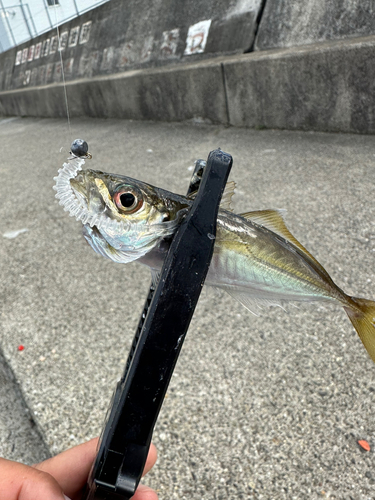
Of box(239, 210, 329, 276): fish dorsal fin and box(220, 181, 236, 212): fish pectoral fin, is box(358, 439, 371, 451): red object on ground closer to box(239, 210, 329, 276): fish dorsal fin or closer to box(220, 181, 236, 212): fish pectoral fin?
box(239, 210, 329, 276): fish dorsal fin

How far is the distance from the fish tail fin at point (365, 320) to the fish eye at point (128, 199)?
486mm

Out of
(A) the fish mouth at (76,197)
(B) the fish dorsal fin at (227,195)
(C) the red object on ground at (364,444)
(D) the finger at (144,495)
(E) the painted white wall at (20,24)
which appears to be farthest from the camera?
(E) the painted white wall at (20,24)

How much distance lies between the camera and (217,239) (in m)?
0.70

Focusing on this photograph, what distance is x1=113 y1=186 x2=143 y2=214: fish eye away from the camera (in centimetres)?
66

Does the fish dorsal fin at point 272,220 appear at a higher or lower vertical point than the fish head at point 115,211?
lower

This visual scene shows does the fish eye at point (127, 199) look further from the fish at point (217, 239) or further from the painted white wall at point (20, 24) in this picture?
the painted white wall at point (20, 24)

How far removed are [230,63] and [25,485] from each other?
4.70m

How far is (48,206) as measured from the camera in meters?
3.90

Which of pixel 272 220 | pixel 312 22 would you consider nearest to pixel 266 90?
pixel 312 22

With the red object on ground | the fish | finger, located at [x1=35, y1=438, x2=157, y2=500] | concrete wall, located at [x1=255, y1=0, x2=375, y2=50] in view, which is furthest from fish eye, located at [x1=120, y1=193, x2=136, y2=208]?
concrete wall, located at [x1=255, y1=0, x2=375, y2=50]

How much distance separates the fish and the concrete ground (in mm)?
907

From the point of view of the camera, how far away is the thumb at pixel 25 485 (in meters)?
0.81

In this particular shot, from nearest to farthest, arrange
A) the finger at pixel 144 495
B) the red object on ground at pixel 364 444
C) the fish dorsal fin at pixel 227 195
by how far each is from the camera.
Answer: the fish dorsal fin at pixel 227 195 < the finger at pixel 144 495 < the red object on ground at pixel 364 444

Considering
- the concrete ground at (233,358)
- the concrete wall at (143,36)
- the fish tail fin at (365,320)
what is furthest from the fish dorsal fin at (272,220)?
the concrete wall at (143,36)
